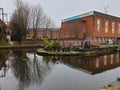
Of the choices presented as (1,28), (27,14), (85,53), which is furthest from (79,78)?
(27,14)

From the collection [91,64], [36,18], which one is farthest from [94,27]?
[91,64]

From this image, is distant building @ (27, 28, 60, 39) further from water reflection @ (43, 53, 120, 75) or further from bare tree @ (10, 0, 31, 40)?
water reflection @ (43, 53, 120, 75)

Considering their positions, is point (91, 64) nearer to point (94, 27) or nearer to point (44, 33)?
point (94, 27)

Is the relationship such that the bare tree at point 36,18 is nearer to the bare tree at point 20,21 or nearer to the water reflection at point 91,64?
the bare tree at point 20,21

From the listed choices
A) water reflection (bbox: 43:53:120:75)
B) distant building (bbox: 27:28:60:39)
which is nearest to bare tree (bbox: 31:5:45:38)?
distant building (bbox: 27:28:60:39)

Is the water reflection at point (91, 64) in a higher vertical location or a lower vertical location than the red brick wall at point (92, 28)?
lower

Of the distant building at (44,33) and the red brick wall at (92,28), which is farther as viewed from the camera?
the distant building at (44,33)

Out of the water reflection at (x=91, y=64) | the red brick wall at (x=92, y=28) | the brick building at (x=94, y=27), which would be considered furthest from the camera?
the brick building at (x=94, y=27)

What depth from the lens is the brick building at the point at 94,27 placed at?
51.9 m

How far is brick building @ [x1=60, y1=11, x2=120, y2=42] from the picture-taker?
51.9 meters

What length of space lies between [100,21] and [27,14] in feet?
73.1

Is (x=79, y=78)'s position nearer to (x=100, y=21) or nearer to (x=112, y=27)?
(x=100, y=21)

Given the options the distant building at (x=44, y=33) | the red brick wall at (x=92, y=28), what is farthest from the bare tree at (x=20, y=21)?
the red brick wall at (x=92, y=28)

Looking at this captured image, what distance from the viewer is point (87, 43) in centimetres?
2780
